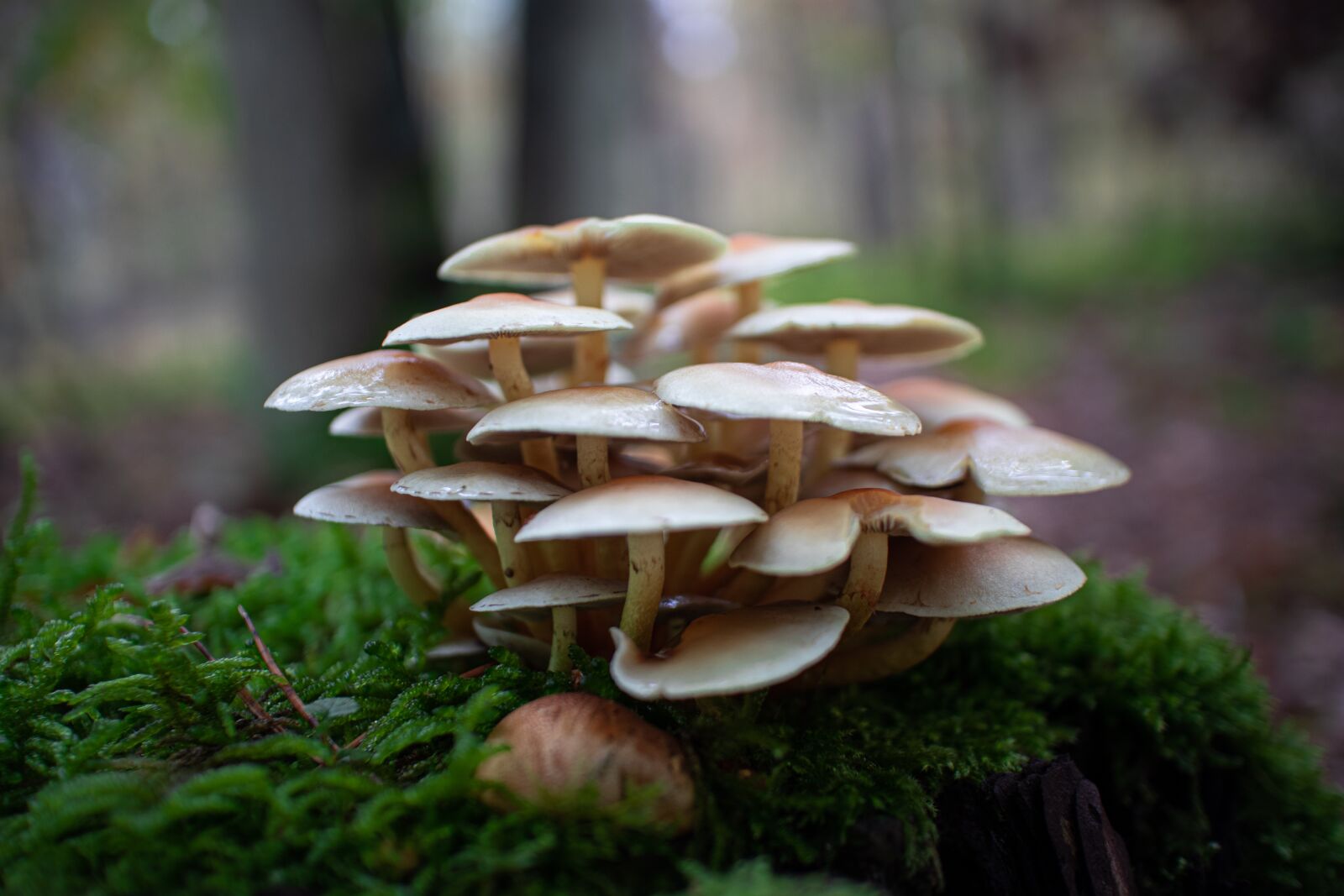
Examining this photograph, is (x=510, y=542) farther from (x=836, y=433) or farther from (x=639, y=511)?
(x=836, y=433)

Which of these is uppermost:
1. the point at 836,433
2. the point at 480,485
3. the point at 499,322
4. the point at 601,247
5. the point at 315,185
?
the point at 315,185

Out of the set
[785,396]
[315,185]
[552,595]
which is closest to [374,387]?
[552,595]

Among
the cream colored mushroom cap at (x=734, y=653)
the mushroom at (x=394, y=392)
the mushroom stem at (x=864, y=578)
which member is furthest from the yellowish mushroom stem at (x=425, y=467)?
the mushroom stem at (x=864, y=578)

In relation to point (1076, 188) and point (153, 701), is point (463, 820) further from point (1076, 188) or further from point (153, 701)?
point (1076, 188)

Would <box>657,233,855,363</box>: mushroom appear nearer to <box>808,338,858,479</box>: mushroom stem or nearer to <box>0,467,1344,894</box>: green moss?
<box>808,338,858,479</box>: mushroom stem

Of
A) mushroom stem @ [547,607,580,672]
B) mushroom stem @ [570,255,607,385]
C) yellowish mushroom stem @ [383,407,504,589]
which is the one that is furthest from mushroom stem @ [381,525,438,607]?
mushroom stem @ [570,255,607,385]
